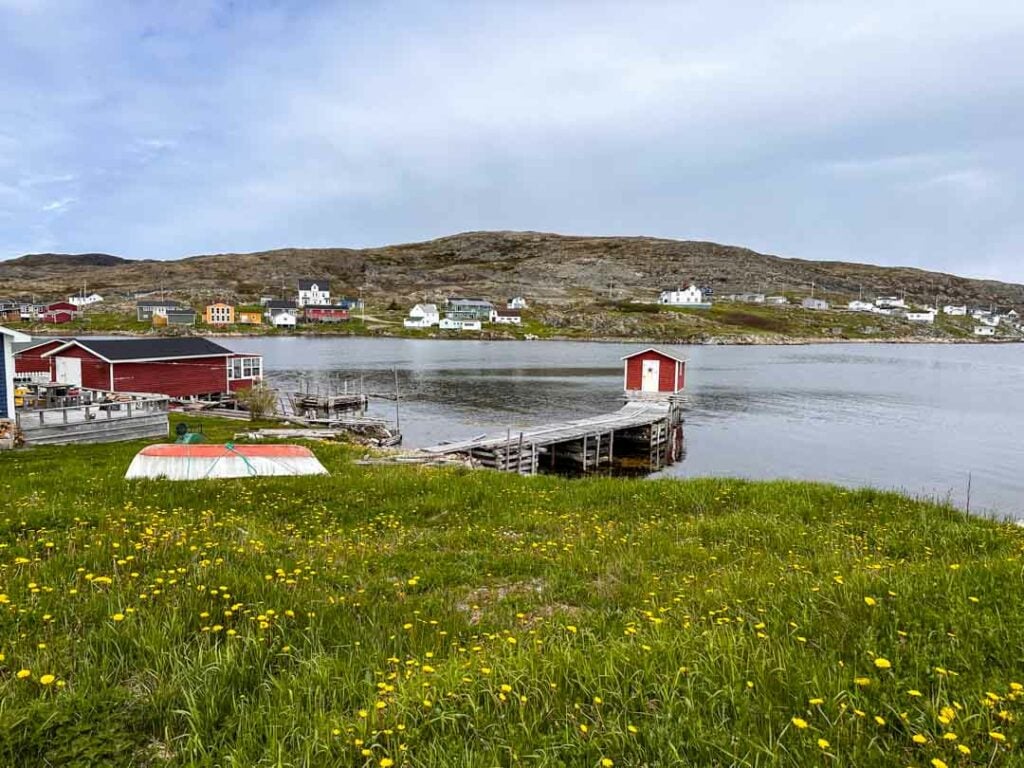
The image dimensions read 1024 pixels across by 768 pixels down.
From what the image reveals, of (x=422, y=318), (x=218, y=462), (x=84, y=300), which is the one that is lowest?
(x=218, y=462)

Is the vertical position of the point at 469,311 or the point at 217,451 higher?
the point at 469,311

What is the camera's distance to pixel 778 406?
2360 inches

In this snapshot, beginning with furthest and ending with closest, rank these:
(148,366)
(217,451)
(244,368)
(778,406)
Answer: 1. (778,406)
2. (244,368)
3. (148,366)
4. (217,451)

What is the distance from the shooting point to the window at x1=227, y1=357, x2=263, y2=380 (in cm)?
4703

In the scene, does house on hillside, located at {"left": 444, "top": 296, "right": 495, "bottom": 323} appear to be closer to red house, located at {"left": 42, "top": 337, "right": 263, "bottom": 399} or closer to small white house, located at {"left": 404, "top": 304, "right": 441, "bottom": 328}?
small white house, located at {"left": 404, "top": 304, "right": 441, "bottom": 328}

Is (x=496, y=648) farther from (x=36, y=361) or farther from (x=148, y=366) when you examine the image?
(x=36, y=361)

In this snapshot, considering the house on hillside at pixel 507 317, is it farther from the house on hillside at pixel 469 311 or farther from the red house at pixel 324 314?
the red house at pixel 324 314

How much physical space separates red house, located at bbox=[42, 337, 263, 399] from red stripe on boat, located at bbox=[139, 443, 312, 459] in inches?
1127

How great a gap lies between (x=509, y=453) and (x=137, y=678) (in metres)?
29.3

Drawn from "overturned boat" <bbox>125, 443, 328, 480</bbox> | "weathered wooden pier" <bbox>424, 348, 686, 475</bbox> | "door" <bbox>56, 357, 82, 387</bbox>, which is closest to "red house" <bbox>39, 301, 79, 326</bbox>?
"door" <bbox>56, 357, 82, 387</bbox>

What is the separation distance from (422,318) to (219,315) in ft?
174

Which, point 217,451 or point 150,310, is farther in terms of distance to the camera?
point 150,310

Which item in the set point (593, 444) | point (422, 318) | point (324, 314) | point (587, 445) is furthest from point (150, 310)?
point (587, 445)

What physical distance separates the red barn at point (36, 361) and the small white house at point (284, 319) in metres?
125
